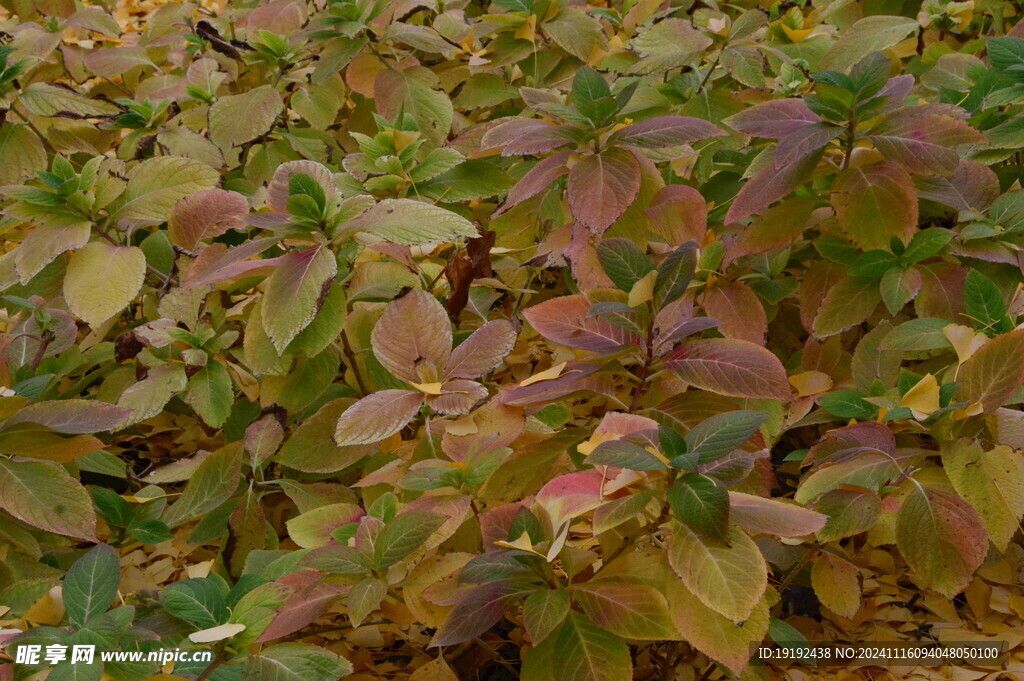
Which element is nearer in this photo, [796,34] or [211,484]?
[211,484]

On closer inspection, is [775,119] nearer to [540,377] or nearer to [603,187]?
[603,187]

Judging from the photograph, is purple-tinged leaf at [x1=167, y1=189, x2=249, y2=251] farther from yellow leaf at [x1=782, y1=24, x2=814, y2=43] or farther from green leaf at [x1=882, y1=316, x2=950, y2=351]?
yellow leaf at [x1=782, y1=24, x2=814, y2=43]

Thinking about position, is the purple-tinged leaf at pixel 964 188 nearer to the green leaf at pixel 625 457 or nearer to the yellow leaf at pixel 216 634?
the green leaf at pixel 625 457

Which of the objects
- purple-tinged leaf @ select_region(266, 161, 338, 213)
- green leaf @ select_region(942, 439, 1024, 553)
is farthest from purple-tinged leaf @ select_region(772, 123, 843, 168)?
purple-tinged leaf @ select_region(266, 161, 338, 213)

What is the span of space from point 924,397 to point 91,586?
1.06 meters


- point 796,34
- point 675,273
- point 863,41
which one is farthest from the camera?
point 796,34

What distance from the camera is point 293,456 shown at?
1.34m

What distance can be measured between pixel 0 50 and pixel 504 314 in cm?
126

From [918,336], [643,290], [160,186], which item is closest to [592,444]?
[643,290]

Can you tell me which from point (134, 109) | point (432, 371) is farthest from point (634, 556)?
point (134, 109)

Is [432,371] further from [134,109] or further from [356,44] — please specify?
[134,109]

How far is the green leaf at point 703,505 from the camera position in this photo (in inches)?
32.7

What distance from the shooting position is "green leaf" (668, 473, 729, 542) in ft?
2.73

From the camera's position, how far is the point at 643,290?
42.2 inches
